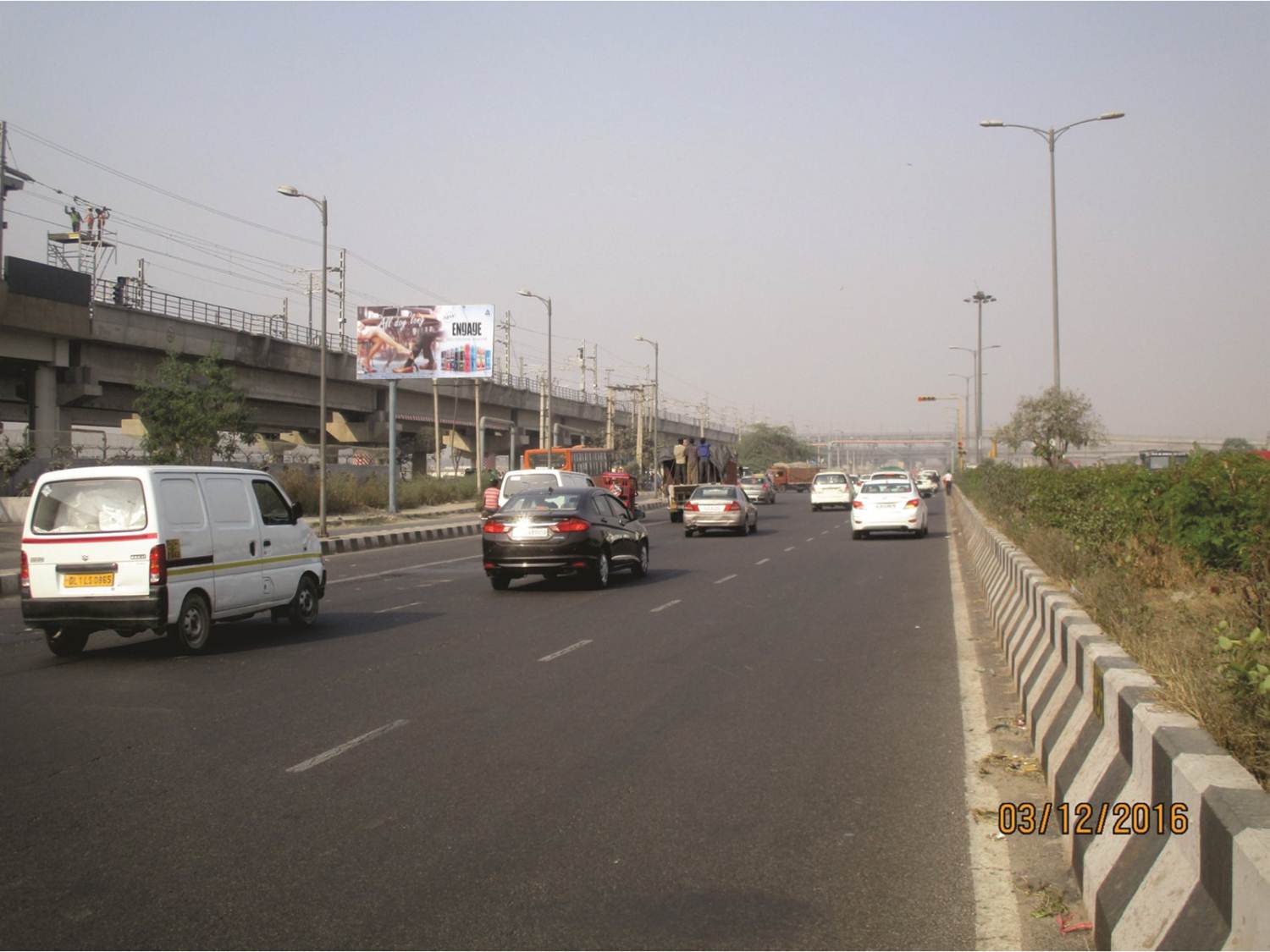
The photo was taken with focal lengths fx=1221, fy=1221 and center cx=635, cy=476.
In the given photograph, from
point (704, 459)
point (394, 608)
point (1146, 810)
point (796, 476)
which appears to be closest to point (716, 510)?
point (704, 459)

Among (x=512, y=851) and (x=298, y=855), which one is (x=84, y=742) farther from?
(x=512, y=851)

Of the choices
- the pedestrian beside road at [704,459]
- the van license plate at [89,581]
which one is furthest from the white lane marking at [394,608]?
the pedestrian beside road at [704,459]

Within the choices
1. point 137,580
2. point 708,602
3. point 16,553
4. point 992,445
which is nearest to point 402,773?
point 137,580

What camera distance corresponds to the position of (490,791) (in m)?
6.91

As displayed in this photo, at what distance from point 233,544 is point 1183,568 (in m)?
10.0

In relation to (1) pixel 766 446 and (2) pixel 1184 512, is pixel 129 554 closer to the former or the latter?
(2) pixel 1184 512

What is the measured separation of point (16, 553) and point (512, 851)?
965 inches

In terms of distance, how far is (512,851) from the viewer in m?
5.81

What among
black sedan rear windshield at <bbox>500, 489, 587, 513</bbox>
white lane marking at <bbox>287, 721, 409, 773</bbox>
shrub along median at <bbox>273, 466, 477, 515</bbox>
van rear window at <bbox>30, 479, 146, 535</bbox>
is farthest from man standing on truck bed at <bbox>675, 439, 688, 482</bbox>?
white lane marking at <bbox>287, 721, 409, 773</bbox>

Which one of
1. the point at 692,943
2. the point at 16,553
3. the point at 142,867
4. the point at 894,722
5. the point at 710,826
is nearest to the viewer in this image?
the point at 692,943

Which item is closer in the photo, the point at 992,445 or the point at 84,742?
the point at 84,742

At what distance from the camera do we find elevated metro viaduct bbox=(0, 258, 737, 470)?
41.7 metres

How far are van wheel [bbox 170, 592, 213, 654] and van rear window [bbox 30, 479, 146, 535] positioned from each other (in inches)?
37.7

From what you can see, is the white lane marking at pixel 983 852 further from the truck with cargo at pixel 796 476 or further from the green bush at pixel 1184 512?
the truck with cargo at pixel 796 476
